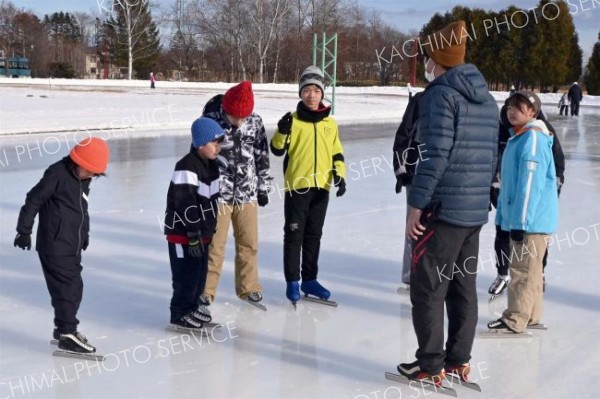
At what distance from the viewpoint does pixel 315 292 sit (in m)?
4.53

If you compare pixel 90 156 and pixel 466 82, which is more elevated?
pixel 466 82

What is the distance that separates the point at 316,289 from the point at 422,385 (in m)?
1.38

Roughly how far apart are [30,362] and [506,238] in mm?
3006

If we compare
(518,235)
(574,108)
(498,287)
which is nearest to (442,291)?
(518,235)

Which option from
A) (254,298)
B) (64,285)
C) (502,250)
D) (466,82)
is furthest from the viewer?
(502,250)

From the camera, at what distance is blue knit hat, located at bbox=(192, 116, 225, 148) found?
3.71 m

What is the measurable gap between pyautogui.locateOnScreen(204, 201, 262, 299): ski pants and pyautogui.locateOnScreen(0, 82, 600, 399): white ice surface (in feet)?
0.57

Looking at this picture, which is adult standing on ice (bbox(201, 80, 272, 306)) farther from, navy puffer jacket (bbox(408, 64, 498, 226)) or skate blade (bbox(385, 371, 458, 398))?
navy puffer jacket (bbox(408, 64, 498, 226))

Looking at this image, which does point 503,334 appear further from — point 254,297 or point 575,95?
point 575,95

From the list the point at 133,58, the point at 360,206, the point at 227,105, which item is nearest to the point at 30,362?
the point at 227,105

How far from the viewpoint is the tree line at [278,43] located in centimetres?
4878

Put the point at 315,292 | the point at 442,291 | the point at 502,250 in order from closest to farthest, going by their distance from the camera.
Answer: the point at 442,291, the point at 315,292, the point at 502,250

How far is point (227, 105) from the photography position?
13.1ft

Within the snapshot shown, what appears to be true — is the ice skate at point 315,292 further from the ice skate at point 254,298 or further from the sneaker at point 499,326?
the sneaker at point 499,326
